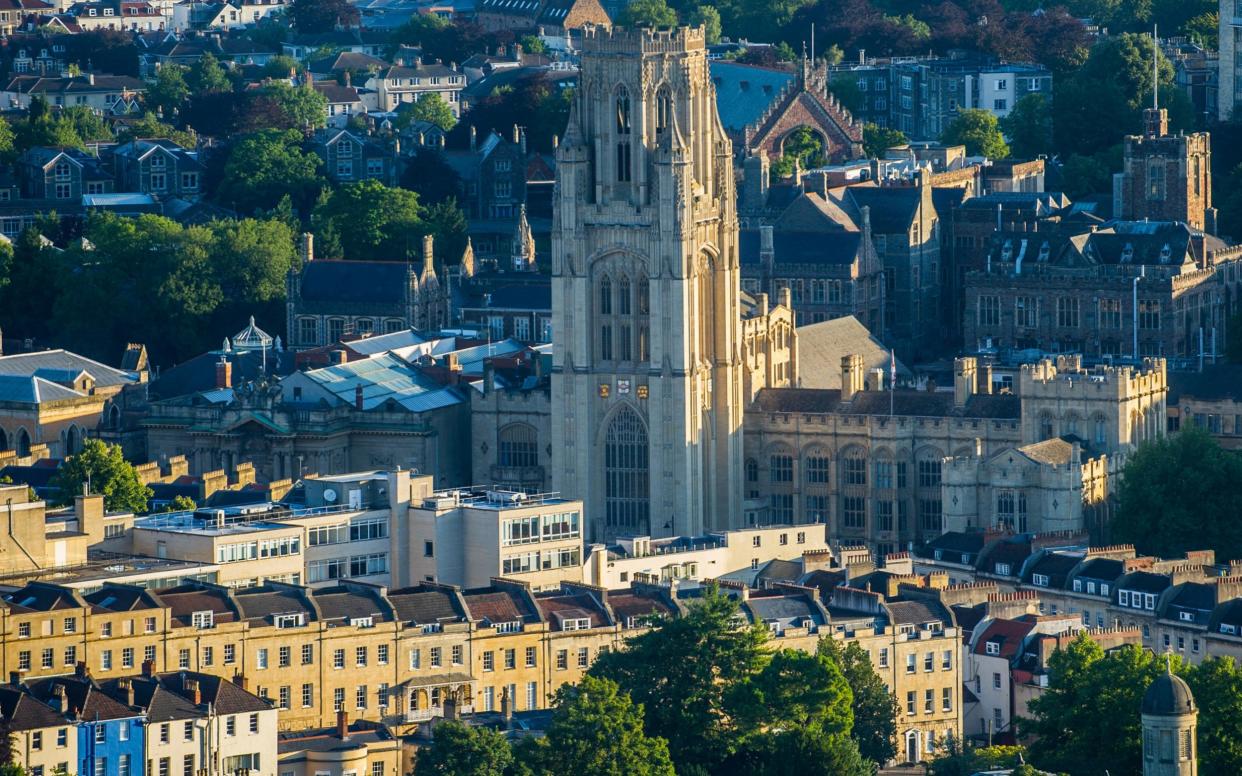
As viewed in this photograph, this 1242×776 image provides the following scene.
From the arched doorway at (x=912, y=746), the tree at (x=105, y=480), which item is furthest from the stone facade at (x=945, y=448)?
the arched doorway at (x=912, y=746)

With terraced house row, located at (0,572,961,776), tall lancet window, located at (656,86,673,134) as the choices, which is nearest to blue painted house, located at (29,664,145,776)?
terraced house row, located at (0,572,961,776)

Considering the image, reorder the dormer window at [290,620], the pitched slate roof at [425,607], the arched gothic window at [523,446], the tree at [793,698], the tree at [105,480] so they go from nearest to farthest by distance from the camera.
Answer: the tree at [793,698]
the dormer window at [290,620]
the pitched slate roof at [425,607]
the tree at [105,480]
the arched gothic window at [523,446]

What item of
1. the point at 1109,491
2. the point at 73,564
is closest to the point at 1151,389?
the point at 1109,491

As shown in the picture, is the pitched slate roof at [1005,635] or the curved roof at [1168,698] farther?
the pitched slate roof at [1005,635]

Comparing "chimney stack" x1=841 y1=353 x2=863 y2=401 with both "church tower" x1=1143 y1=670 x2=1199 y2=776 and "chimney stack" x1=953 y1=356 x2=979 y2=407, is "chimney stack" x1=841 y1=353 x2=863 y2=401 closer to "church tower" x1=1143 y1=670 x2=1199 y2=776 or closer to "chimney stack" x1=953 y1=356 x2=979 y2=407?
"chimney stack" x1=953 y1=356 x2=979 y2=407

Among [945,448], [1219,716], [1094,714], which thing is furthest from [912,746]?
[945,448]

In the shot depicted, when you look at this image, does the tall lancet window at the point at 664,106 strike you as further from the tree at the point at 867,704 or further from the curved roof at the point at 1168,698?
the curved roof at the point at 1168,698

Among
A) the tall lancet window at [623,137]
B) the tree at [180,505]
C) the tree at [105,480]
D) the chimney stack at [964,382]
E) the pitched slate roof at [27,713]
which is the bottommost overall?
the pitched slate roof at [27,713]
